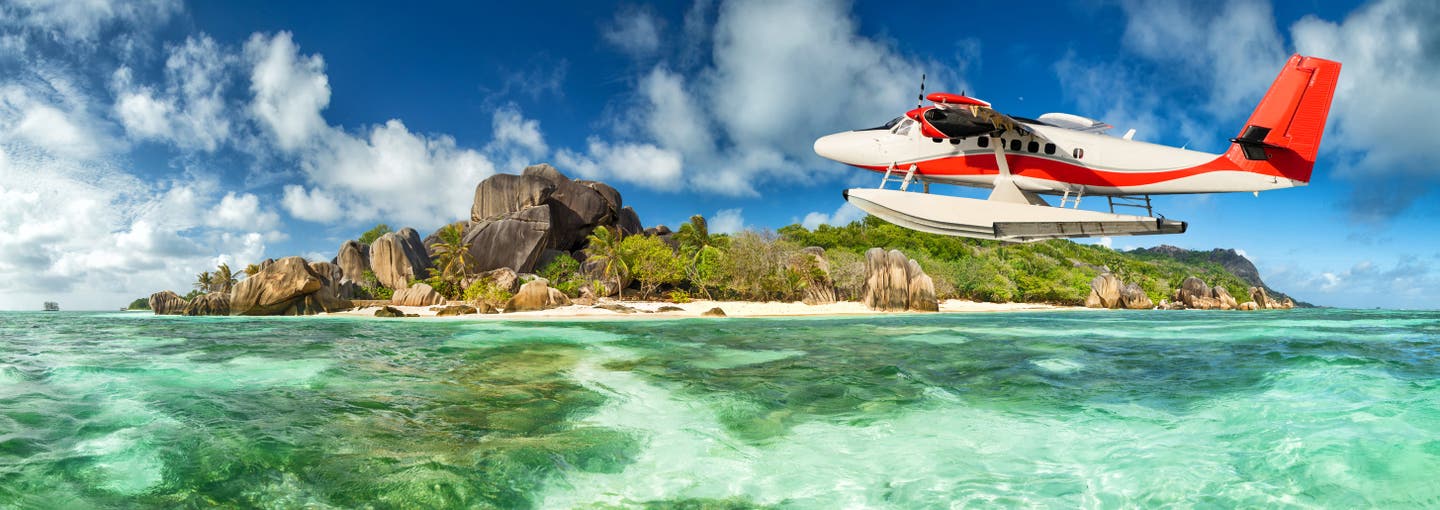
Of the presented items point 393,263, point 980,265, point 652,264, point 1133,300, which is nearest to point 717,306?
point 652,264

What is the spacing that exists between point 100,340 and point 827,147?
60.7 ft

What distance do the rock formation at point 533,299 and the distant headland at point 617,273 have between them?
0.28ft

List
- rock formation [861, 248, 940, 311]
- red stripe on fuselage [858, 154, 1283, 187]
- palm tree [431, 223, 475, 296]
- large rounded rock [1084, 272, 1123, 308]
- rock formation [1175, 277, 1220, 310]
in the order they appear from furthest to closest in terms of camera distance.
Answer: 1. rock formation [1175, 277, 1220, 310]
2. large rounded rock [1084, 272, 1123, 308]
3. palm tree [431, 223, 475, 296]
4. rock formation [861, 248, 940, 311]
5. red stripe on fuselage [858, 154, 1283, 187]

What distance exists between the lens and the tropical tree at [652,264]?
47688mm

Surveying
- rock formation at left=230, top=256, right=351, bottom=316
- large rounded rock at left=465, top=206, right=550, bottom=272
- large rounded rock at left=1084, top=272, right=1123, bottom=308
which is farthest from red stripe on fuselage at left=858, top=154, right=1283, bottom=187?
large rounded rock at left=1084, top=272, right=1123, bottom=308

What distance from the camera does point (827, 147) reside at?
17.5 meters

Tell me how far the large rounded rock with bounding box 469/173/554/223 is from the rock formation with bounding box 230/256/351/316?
71.0 ft

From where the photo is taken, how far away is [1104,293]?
58.8 metres

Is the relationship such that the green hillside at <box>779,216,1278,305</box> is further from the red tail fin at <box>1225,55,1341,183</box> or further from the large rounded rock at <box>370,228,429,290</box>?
the red tail fin at <box>1225,55,1341,183</box>

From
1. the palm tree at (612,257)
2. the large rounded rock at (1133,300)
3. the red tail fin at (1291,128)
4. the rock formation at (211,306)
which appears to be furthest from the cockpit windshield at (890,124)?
the large rounded rock at (1133,300)

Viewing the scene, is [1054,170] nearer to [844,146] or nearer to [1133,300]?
[844,146]

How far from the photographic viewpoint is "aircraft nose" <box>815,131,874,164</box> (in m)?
17.2

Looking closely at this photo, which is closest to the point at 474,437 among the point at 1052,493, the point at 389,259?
the point at 1052,493

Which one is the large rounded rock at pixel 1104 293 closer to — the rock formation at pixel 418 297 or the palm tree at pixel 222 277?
the rock formation at pixel 418 297
